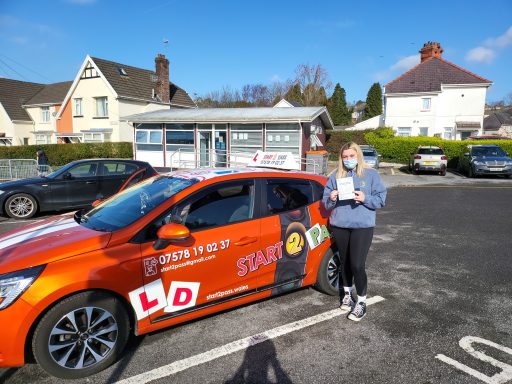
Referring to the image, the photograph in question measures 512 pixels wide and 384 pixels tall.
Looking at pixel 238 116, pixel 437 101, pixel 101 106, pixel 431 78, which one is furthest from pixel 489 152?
pixel 101 106

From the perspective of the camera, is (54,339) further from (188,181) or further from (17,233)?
(188,181)

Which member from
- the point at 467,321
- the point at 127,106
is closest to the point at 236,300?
the point at 467,321

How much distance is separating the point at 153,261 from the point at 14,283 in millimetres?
957

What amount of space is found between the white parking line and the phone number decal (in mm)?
828

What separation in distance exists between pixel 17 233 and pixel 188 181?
1.66 m

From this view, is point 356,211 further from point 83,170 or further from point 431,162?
point 431,162

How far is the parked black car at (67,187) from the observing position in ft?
27.1

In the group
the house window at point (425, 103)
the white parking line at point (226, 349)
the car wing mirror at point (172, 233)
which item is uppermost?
the house window at point (425, 103)

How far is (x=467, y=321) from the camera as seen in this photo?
3.62m

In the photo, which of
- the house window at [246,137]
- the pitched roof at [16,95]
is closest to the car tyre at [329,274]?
the house window at [246,137]

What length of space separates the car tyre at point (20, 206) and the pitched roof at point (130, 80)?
72.2 ft

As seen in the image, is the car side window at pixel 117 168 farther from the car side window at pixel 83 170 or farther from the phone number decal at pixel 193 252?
the phone number decal at pixel 193 252

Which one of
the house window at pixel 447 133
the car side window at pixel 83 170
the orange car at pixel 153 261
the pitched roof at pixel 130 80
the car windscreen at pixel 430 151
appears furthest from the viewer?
the house window at pixel 447 133

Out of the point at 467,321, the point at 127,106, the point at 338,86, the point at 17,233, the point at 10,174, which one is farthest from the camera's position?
the point at 338,86
